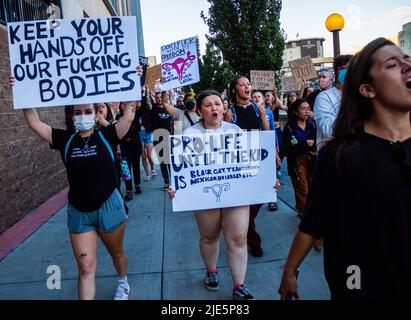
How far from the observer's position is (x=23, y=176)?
6.75 meters

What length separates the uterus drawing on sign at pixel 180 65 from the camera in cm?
586

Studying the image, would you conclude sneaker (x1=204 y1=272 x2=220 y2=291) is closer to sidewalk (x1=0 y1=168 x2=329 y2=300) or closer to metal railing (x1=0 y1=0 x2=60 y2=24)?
sidewalk (x1=0 y1=168 x2=329 y2=300)

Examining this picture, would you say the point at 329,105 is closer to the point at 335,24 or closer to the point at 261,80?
the point at 261,80

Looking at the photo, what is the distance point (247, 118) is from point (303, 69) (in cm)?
462

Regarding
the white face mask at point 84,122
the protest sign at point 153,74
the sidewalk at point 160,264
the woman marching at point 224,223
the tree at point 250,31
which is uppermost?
the tree at point 250,31

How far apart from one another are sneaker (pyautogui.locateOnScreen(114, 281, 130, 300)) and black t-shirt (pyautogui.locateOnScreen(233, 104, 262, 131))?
6.84ft

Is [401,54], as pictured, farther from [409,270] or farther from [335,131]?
[409,270]

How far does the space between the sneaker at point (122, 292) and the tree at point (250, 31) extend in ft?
53.4

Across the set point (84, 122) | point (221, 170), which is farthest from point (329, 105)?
point (84, 122)

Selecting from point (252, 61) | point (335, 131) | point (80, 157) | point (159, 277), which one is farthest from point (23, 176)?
point (252, 61)

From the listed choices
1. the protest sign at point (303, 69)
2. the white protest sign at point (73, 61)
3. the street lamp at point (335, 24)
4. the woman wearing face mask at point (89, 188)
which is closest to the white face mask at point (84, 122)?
the woman wearing face mask at point (89, 188)

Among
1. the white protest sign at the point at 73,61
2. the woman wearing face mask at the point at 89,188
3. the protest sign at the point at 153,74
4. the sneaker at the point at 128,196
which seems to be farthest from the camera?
the sneaker at the point at 128,196

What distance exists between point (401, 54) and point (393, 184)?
21.2 inches

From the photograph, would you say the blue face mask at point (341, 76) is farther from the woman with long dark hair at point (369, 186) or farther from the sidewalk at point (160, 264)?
the woman with long dark hair at point (369, 186)
